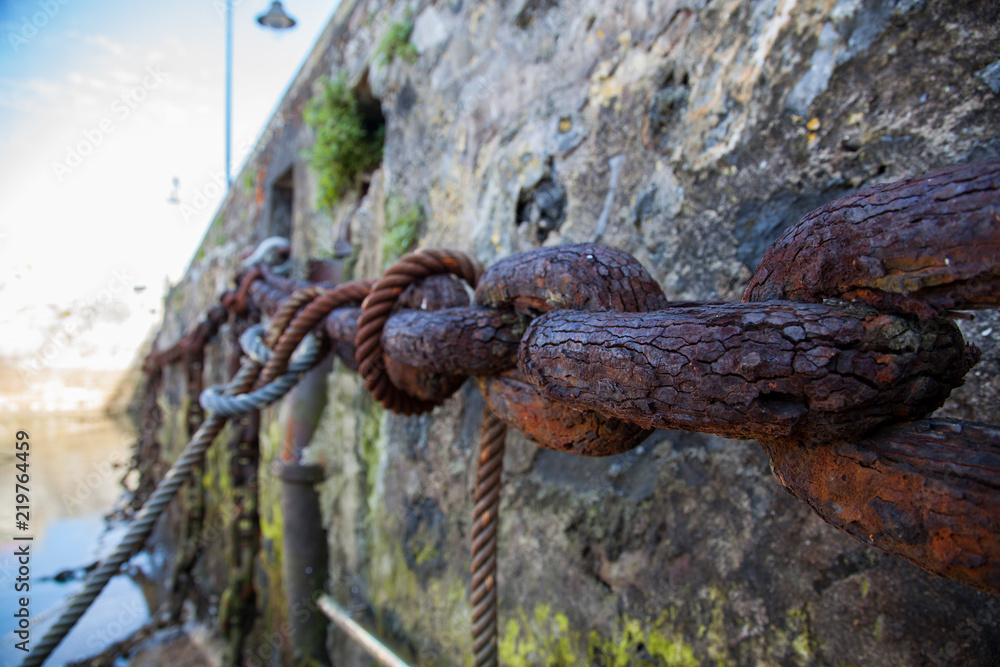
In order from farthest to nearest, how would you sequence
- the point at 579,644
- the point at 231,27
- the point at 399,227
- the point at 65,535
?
1. the point at 231,27
2. the point at 65,535
3. the point at 399,227
4. the point at 579,644

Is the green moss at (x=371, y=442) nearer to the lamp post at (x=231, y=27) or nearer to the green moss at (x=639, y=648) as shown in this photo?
the green moss at (x=639, y=648)

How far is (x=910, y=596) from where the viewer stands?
0.71 m

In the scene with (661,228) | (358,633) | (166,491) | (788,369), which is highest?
(661,228)

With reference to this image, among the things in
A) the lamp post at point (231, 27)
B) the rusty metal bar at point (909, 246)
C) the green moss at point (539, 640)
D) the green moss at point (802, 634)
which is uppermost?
the lamp post at point (231, 27)

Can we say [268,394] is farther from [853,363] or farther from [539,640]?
[853,363]

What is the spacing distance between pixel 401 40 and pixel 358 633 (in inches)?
71.9

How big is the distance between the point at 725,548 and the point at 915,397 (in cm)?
54

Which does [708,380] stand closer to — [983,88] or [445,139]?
[983,88]

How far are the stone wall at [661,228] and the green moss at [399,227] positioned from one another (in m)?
0.03

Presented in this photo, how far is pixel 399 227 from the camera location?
173cm

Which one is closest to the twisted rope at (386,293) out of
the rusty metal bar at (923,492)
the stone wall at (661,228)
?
the stone wall at (661,228)

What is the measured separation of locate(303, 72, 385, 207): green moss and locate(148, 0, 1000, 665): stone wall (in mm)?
339

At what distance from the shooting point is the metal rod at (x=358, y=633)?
4.80 ft

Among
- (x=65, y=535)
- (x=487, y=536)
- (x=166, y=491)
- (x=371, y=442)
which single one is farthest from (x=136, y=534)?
(x=65, y=535)
